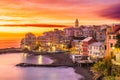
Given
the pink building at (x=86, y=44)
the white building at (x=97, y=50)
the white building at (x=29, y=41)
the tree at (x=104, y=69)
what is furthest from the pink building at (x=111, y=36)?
the white building at (x=29, y=41)

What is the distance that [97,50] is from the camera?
52438 mm

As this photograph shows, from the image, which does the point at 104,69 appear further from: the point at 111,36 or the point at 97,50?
the point at 97,50

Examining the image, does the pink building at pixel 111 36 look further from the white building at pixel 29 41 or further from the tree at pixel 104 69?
the white building at pixel 29 41

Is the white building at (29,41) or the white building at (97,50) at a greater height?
the white building at (29,41)

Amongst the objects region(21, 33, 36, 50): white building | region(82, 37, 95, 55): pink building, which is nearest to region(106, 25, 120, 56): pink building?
region(82, 37, 95, 55): pink building

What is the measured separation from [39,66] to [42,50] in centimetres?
3909

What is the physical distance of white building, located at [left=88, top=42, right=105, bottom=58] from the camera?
5122 centimetres

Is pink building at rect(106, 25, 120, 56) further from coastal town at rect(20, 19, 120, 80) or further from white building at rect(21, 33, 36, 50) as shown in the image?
white building at rect(21, 33, 36, 50)

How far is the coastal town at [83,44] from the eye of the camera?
128 feet

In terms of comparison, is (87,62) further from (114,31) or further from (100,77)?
(100,77)

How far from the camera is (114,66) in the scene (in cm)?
2573

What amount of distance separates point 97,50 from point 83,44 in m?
6.22

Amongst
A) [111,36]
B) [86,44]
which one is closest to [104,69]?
[111,36]

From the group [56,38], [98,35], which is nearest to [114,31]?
[98,35]
